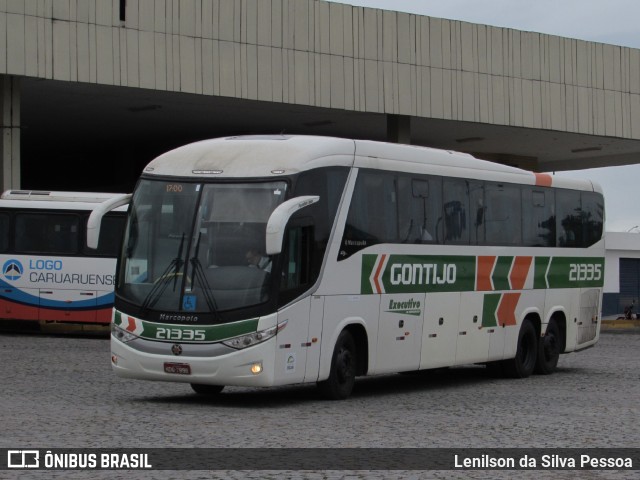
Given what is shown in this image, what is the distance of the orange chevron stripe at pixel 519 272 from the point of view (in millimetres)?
20422

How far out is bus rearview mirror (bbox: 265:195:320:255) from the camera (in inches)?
545

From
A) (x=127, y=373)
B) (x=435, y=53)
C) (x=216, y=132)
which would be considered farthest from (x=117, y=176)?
(x=127, y=373)

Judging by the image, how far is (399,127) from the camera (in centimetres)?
4012

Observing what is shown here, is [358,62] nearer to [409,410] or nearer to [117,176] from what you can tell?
[117,176]

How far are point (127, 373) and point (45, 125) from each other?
3095 cm

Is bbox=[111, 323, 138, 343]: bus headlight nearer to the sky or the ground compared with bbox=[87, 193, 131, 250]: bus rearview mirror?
nearer to the ground

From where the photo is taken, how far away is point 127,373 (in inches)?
590

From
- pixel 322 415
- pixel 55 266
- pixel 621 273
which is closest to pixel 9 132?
pixel 55 266

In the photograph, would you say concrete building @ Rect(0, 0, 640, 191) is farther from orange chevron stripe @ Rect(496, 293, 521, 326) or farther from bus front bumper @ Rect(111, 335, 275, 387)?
bus front bumper @ Rect(111, 335, 275, 387)

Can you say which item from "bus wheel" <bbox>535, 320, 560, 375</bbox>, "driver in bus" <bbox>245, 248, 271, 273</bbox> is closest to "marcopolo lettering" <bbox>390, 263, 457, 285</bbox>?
"driver in bus" <bbox>245, 248, 271, 273</bbox>

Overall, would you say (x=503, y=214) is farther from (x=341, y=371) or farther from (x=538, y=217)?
(x=341, y=371)

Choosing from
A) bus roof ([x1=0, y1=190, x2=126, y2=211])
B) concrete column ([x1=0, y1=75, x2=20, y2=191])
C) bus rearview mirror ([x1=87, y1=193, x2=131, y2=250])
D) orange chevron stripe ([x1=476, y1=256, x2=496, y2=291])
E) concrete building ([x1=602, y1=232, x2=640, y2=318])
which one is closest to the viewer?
bus rearview mirror ([x1=87, y1=193, x2=131, y2=250])

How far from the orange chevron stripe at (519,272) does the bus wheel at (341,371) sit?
4.81 meters

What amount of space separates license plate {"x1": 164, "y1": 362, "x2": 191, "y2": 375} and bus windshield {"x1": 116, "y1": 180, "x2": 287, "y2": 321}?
0.58m
